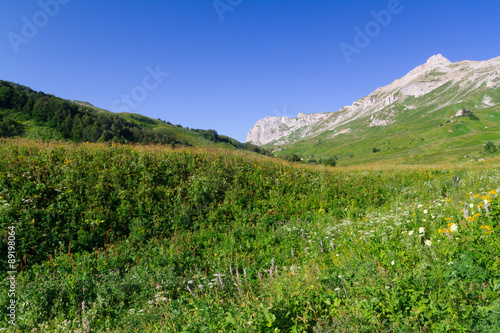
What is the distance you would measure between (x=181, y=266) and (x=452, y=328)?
5205 millimetres

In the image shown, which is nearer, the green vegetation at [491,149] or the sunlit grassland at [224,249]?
the sunlit grassland at [224,249]

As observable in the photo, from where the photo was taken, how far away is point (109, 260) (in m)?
6.13

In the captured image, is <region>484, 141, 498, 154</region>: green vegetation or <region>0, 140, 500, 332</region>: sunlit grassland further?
<region>484, 141, 498, 154</region>: green vegetation

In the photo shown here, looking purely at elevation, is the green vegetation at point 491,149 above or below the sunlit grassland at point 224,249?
above

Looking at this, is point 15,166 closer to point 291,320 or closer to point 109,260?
point 109,260

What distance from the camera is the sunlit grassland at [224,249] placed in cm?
309

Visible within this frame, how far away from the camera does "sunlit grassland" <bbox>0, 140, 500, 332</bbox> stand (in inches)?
121

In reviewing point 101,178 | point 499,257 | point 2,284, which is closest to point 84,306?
point 2,284

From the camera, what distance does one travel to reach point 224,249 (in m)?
6.95

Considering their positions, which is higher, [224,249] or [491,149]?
[491,149]

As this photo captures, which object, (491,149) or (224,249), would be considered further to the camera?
(491,149)

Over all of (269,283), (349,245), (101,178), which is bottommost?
(269,283)

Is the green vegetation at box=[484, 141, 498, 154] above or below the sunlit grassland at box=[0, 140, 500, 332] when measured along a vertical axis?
above

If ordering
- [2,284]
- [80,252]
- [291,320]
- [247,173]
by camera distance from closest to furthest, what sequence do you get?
[291,320] < [2,284] < [80,252] < [247,173]
